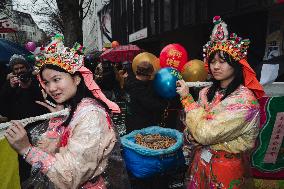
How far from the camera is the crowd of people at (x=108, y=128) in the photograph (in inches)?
69.3

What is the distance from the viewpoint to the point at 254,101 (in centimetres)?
235

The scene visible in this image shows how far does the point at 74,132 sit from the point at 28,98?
2.71 m

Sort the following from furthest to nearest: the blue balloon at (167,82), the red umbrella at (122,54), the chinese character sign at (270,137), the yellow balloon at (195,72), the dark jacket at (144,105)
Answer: the red umbrella at (122,54)
the yellow balloon at (195,72)
the dark jacket at (144,105)
the blue balloon at (167,82)
the chinese character sign at (270,137)

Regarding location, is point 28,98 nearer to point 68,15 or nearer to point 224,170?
point 224,170

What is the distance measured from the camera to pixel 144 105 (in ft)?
A: 14.4

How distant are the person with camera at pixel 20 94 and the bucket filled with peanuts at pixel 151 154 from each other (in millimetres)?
1460

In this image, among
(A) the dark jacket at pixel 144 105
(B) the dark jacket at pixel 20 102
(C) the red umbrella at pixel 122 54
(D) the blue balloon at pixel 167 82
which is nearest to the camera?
(D) the blue balloon at pixel 167 82

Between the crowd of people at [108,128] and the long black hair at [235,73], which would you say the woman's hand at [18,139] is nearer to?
the crowd of people at [108,128]

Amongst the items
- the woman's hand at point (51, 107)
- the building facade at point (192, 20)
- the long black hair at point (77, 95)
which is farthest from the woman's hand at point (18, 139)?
the building facade at point (192, 20)

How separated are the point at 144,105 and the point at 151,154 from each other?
1.09 metres

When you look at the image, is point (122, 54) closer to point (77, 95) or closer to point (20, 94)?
point (20, 94)

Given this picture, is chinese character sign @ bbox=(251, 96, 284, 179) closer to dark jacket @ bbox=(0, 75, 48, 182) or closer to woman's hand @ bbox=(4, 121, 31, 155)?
woman's hand @ bbox=(4, 121, 31, 155)

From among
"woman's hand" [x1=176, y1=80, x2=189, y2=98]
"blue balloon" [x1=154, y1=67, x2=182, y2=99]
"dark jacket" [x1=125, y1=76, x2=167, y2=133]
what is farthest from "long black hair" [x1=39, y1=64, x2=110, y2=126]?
"dark jacket" [x1=125, y1=76, x2=167, y2=133]

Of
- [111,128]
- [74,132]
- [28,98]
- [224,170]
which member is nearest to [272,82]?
[224,170]
